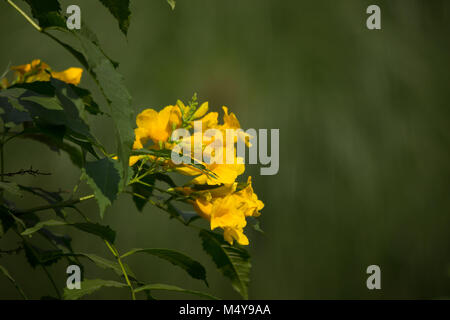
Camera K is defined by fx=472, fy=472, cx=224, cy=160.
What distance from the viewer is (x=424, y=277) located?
1.57 metres

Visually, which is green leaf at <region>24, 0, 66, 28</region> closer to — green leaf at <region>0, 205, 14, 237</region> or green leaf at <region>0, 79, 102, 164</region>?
green leaf at <region>0, 79, 102, 164</region>

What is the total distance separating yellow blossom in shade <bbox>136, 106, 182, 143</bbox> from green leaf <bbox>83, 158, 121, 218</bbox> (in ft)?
0.32

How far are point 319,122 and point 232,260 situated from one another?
1.04 m

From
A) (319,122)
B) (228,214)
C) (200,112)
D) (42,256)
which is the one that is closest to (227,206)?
(228,214)

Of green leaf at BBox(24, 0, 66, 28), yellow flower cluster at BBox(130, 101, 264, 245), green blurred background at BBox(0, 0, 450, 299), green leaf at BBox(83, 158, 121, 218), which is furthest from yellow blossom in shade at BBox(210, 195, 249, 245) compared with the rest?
green blurred background at BBox(0, 0, 450, 299)

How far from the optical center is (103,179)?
38cm

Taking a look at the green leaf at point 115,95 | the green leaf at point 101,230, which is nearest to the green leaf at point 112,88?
the green leaf at point 115,95

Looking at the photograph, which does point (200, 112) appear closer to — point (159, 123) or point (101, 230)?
point (159, 123)

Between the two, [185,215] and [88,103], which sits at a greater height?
[88,103]

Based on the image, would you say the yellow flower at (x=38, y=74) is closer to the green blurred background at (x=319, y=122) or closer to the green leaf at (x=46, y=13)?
the green leaf at (x=46, y=13)

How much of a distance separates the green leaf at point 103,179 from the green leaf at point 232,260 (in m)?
0.18

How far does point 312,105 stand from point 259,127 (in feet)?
0.66

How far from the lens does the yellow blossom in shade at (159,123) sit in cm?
50
